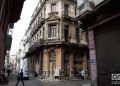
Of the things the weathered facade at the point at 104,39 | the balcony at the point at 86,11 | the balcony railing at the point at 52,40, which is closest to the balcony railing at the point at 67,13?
the balcony railing at the point at 52,40

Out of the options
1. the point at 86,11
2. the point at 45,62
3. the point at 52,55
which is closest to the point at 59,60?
the point at 52,55

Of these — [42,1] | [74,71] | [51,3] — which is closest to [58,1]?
[51,3]

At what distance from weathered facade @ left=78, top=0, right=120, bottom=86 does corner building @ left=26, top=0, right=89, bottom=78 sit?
68.4 ft

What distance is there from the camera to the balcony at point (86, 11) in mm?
15969

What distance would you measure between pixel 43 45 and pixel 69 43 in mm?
4144

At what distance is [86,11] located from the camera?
16125mm

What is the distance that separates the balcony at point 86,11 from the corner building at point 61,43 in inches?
802

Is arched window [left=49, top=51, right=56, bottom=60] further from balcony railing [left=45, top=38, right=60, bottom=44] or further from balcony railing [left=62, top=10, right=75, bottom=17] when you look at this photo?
balcony railing [left=62, top=10, right=75, bottom=17]

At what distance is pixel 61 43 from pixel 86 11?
2156 centimetres

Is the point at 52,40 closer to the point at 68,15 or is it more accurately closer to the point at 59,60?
the point at 59,60

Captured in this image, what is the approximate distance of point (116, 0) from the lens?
12.9 metres

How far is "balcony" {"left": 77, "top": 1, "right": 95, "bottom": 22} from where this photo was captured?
1597cm

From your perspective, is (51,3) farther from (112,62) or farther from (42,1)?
(112,62)

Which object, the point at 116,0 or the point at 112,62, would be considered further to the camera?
the point at 112,62
